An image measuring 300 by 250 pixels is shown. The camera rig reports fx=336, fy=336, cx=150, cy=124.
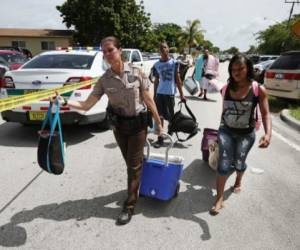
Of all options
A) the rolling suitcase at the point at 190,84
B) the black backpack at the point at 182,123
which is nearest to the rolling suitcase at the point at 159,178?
the black backpack at the point at 182,123

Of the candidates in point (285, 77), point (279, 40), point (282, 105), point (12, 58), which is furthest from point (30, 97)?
point (279, 40)

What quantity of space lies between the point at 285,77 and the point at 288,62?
1.63ft

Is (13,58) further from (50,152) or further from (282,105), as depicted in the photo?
(50,152)

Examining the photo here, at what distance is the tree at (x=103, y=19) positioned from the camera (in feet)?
111

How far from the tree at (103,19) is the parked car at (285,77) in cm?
2620

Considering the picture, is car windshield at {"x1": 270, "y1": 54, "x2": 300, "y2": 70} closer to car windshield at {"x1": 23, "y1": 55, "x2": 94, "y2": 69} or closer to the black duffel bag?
car windshield at {"x1": 23, "y1": 55, "x2": 94, "y2": 69}

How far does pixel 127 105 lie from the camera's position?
3.23 m

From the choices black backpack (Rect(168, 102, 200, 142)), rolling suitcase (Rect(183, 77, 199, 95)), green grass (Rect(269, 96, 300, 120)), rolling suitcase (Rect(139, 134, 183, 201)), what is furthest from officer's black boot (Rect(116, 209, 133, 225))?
green grass (Rect(269, 96, 300, 120))

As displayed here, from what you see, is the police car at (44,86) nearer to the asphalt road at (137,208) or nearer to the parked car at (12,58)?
the asphalt road at (137,208)

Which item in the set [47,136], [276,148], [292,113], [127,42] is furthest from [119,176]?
[127,42]

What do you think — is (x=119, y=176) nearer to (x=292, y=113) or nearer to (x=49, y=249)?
(x=49, y=249)

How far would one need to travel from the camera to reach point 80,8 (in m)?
34.7

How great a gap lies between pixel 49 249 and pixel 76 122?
120 inches

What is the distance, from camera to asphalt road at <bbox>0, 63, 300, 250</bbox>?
3.05 m
